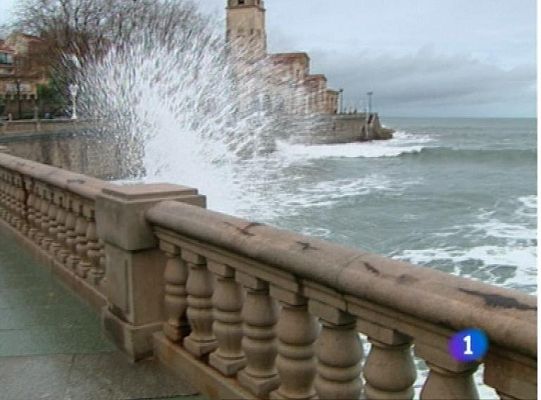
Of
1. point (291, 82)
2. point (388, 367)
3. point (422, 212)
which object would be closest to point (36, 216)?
point (388, 367)

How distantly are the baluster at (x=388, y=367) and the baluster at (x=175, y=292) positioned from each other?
1771 mm

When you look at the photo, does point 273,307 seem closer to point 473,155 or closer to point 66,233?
point 66,233

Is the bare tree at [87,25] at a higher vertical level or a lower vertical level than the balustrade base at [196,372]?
higher

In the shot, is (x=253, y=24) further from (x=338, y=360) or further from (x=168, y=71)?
(x=338, y=360)

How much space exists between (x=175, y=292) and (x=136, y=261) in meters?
0.32

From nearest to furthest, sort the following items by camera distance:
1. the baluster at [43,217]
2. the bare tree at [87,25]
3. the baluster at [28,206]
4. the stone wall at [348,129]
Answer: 1. the baluster at [43,217]
2. the baluster at [28,206]
3. the bare tree at [87,25]
4. the stone wall at [348,129]

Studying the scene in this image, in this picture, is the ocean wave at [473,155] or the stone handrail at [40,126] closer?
the stone handrail at [40,126]

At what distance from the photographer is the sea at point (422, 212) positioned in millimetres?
18688

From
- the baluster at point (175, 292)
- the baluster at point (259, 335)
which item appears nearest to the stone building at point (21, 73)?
the baluster at point (175, 292)

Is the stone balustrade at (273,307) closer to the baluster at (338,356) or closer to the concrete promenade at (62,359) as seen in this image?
the baluster at (338,356)

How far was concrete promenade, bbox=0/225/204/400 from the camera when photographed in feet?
12.0

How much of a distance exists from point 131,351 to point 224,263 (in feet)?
4.03

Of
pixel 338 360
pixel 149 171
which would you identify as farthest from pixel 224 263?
pixel 149 171

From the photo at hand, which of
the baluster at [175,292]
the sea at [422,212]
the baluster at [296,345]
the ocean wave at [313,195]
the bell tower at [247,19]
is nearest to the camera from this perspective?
the baluster at [296,345]
